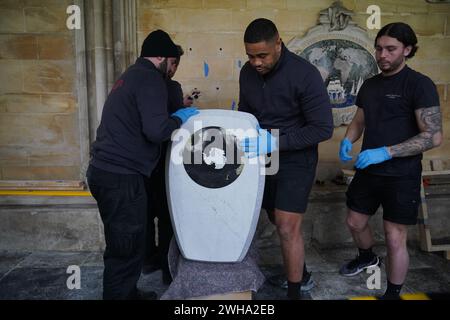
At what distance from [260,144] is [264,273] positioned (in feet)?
3.72

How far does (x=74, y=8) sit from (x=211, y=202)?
6.01 feet

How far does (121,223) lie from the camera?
6.99 feet

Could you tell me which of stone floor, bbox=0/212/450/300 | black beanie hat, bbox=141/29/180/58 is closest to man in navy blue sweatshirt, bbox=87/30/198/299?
black beanie hat, bbox=141/29/180/58

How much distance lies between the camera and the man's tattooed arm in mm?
2172

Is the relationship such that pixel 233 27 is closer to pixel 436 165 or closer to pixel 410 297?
pixel 436 165

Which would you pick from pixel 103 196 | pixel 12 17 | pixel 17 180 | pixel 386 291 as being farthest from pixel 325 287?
pixel 12 17

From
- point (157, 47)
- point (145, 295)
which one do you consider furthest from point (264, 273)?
point (157, 47)

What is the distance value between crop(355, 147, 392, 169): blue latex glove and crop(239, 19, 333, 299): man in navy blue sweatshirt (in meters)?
0.27

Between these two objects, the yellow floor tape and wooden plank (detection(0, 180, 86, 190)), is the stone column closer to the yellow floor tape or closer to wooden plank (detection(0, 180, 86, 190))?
wooden plank (detection(0, 180, 86, 190))

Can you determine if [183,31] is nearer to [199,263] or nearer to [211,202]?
[211,202]

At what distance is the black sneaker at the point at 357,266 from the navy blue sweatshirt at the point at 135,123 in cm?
152

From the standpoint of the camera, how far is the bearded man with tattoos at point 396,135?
2197 mm

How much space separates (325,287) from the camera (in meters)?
2.66
